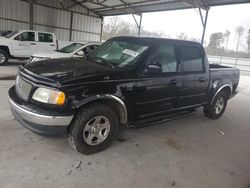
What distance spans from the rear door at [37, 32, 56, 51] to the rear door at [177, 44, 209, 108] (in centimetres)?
942

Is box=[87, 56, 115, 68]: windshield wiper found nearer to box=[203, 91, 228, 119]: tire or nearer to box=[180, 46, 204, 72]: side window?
box=[180, 46, 204, 72]: side window

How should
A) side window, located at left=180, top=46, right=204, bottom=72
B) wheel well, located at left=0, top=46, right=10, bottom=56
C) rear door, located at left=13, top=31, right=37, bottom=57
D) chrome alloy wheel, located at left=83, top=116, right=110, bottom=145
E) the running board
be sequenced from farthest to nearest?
rear door, located at left=13, top=31, right=37, bottom=57 → wheel well, located at left=0, top=46, right=10, bottom=56 → side window, located at left=180, top=46, right=204, bottom=72 → the running board → chrome alloy wheel, located at left=83, top=116, right=110, bottom=145

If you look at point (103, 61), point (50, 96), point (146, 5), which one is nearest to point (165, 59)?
point (103, 61)

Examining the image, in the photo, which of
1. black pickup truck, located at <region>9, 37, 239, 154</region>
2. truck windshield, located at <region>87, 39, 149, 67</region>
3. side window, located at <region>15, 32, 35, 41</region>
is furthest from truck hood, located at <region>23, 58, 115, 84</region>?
side window, located at <region>15, 32, 35, 41</region>

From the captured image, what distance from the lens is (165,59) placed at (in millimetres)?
3873

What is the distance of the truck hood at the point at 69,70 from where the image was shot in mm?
2906

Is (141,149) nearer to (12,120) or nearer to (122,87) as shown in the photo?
(122,87)

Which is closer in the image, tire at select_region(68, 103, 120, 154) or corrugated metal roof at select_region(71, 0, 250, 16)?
tire at select_region(68, 103, 120, 154)

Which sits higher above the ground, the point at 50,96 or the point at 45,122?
the point at 50,96

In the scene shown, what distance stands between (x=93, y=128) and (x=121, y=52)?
55.3 inches

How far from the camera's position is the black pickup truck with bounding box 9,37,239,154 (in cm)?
279

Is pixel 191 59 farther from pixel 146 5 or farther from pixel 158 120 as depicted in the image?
pixel 146 5

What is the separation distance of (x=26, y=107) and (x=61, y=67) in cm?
77

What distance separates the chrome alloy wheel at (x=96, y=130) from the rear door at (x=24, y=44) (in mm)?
9622
